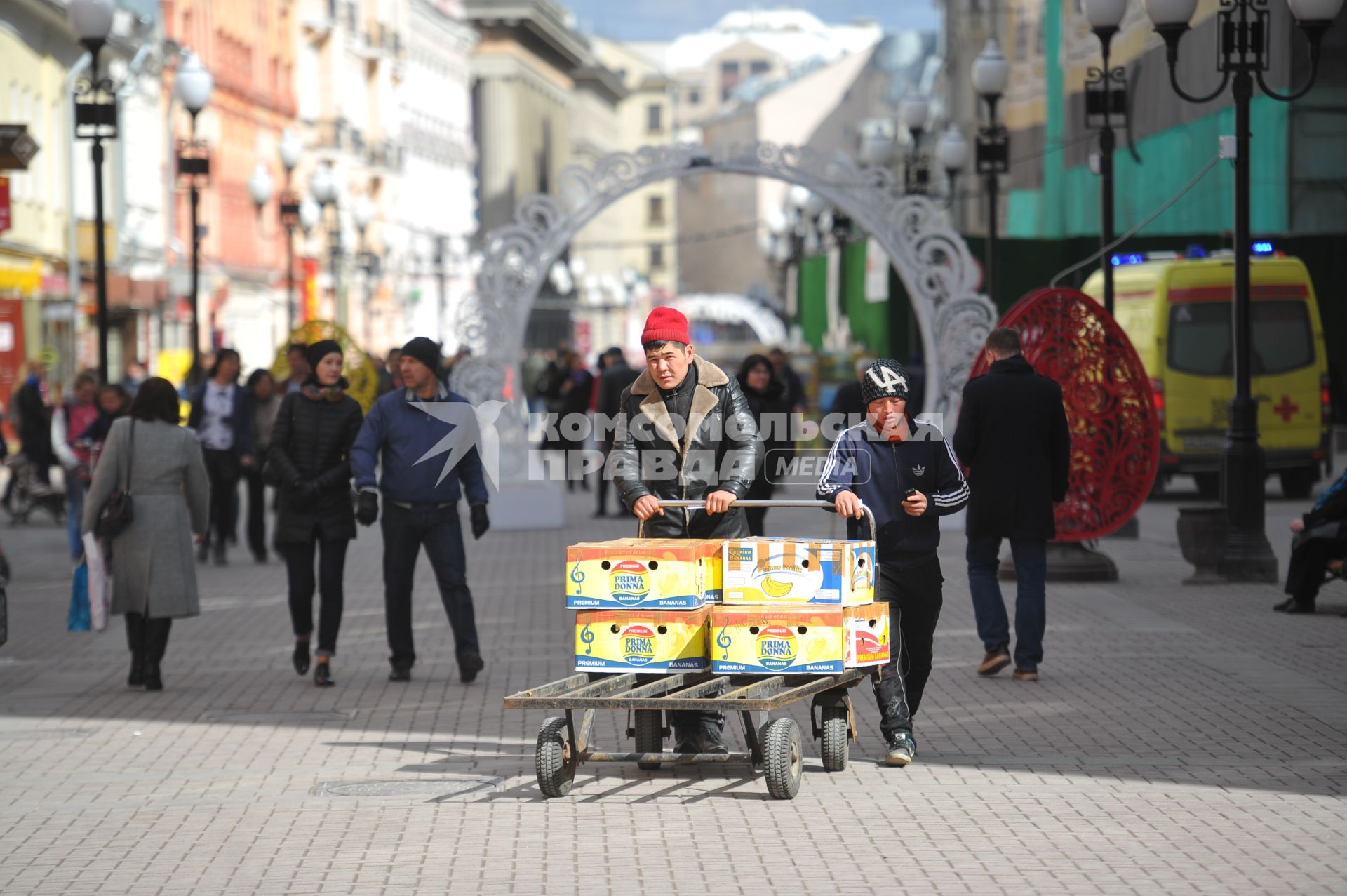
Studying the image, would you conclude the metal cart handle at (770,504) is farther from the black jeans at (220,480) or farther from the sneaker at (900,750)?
the black jeans at (220,480)

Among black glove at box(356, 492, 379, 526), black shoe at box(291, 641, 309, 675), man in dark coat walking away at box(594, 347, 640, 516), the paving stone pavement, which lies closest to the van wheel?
man in dark coat walking away at box(594, 347, 640, 516)

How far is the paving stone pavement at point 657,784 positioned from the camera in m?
7.52

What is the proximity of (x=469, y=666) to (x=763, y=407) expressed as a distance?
6.25 m

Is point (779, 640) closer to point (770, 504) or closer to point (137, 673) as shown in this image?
point (770, 504)

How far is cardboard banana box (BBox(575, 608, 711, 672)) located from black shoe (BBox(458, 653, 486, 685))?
333cm

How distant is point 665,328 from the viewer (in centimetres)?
924

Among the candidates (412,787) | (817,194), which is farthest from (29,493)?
(412,787)

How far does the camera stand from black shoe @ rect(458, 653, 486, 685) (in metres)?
12.1

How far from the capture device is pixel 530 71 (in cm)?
11262

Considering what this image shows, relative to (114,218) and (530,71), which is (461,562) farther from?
(530,71)

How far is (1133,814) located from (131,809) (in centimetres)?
377

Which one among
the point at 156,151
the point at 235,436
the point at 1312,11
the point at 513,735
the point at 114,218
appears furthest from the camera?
the point at 156,151

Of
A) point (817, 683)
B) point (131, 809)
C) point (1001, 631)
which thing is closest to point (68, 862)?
point (131, 809)

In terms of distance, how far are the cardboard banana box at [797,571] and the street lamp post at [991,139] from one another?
14750 mm
